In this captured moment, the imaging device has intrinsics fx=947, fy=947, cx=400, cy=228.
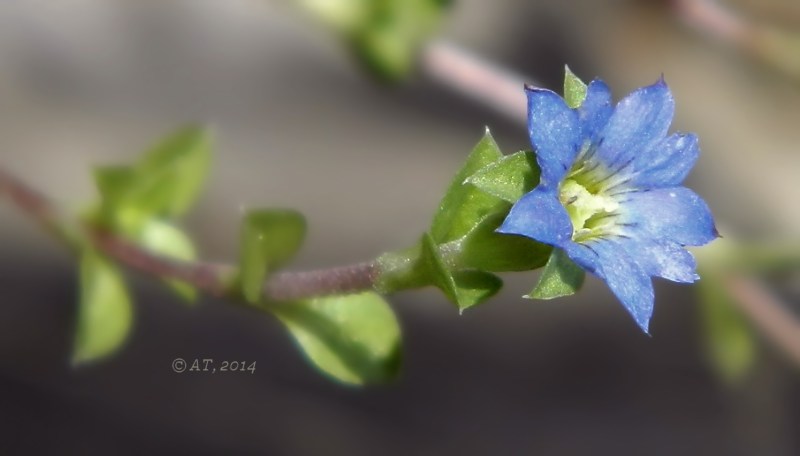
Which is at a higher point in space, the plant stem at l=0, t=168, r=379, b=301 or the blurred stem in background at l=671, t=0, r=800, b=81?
the blurred stem in background at l=671, t=0, r=800, b=81

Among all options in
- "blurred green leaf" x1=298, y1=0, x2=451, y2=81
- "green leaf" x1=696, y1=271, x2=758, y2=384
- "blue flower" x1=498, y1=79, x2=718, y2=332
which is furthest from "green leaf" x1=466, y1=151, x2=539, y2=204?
"green leaf" x1=696, y1=271, x2=758, y2=384

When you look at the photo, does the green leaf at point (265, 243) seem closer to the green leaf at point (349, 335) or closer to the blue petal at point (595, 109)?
the green leaf at point (349, 335)

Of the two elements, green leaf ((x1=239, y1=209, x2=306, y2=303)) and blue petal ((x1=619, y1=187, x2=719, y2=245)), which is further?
green leaf ((x1=239, y1=209, x2=306, y2=303))

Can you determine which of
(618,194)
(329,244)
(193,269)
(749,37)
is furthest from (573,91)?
(329,244)

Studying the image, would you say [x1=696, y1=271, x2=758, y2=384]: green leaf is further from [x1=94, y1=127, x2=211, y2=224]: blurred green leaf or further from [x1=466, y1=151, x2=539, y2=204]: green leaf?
[x1=466, y1=151, x2=539, y2=204]: green leaf

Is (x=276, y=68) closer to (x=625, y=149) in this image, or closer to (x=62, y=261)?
(x=62, y=261)

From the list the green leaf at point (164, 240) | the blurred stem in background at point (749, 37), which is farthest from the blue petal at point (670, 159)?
the blurred stem in background at point (749, 37)
